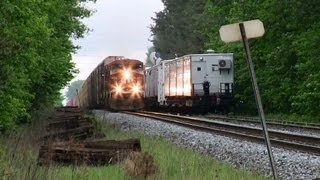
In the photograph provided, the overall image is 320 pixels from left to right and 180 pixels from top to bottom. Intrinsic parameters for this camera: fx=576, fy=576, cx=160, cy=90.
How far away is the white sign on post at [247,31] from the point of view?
24.9 ft

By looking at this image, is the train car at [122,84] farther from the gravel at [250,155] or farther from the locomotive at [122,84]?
the gravel at [250,155]

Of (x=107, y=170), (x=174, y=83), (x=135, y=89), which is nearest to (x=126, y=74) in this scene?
(x=135, y=89)

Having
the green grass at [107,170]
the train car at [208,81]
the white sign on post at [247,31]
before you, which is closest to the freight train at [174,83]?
the train car at [208,81]

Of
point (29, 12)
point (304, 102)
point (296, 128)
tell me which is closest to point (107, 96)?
point (304, 102)

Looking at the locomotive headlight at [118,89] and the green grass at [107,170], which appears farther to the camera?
the locomotive headlight at [118,89]

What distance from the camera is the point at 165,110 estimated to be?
4391 cm

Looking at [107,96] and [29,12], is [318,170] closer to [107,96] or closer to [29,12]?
[29,12]

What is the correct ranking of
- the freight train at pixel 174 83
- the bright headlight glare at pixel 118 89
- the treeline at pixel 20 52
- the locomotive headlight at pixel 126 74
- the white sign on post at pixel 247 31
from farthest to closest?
1. the locomotive headlight at pixel 126 74
2. the bright headlight glare at pixel 118 89
3. the freight train at pixel 174 83
4. the treeline at pixel 20 52
5. the white sign on post at pixel 247 31

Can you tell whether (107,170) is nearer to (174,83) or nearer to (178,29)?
(174,83)

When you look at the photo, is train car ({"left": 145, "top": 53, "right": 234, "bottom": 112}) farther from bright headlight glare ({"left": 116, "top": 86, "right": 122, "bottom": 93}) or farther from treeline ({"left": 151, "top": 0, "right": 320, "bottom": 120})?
bright headlight glare ({"left": 116, "top": 86, "right": 122, "bottom": 93})

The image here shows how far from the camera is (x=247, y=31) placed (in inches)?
301

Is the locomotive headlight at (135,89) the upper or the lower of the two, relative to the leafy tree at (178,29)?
lower

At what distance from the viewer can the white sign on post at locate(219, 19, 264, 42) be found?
24.9ft

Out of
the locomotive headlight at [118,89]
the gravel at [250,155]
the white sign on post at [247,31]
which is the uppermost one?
the locomotive headlight at [118,89]
